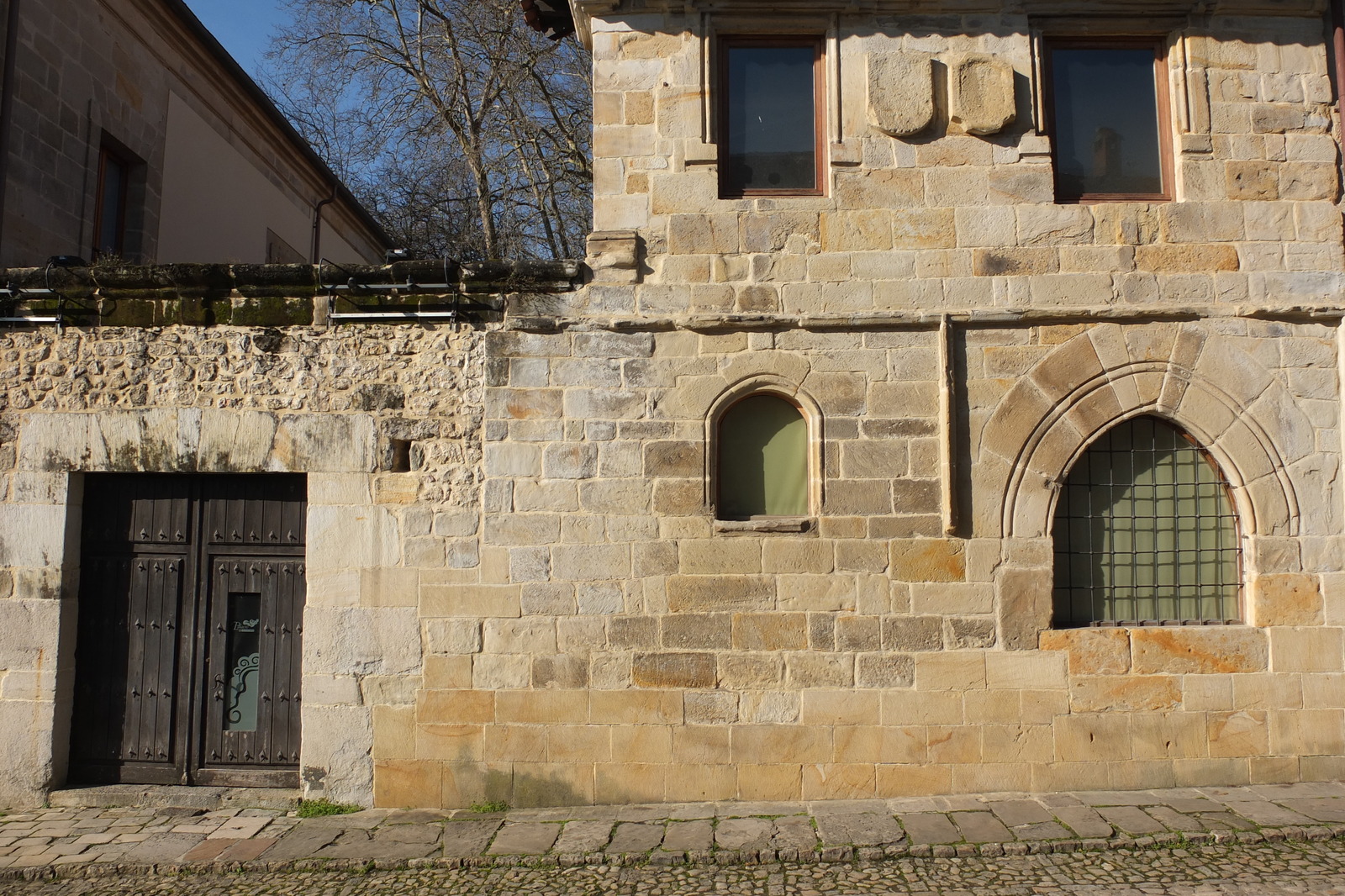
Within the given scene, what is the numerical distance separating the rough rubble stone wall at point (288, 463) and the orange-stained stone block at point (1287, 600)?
15.4ft

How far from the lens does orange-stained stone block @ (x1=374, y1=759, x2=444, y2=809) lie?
5539mm

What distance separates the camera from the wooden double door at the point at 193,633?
584 cm

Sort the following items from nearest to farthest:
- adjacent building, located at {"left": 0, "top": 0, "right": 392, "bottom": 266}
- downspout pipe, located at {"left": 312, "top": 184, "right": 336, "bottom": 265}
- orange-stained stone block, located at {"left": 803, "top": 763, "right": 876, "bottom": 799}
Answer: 1. orange-stained stone block, located at {"left": 803, "top": 763, "right": 876, "bottom": 799}
2. adjacent building, located at {"left": 0, "top": 0, "right": 392, "bottom": 266}
3. downspout pipe, located at {"left": 312, "top": 184, "right": 336, "bottom": 265}

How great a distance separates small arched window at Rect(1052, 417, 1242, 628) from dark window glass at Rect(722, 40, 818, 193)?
2.53 meters

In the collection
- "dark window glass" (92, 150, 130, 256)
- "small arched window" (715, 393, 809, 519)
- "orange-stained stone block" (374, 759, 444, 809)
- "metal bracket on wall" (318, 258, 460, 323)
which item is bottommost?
"orange-stained stone block" (374, 759, 444, 809)

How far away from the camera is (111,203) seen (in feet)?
28.2

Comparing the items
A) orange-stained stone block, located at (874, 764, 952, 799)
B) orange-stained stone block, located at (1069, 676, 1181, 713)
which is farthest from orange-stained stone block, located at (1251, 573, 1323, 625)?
orange-stained stone block, located at (874, 764, 952, 799)

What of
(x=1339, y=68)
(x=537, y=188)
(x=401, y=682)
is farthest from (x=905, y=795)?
(x=537, y=188)

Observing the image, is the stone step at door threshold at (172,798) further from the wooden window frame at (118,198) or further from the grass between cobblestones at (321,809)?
the wooden window frame at (118,198)

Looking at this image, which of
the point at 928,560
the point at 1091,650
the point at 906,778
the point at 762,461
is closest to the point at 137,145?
the point at 762,461

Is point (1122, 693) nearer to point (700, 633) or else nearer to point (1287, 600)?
point (1287, 600)

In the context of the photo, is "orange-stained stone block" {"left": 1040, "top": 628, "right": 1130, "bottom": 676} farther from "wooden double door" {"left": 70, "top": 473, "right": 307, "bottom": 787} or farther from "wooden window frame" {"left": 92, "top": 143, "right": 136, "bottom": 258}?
"wooden window frame" {"left": 92, "top": 143, "right": 136, "bottom": 258}

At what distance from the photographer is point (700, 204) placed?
5781mm

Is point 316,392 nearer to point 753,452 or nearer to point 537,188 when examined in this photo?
point 753,452
